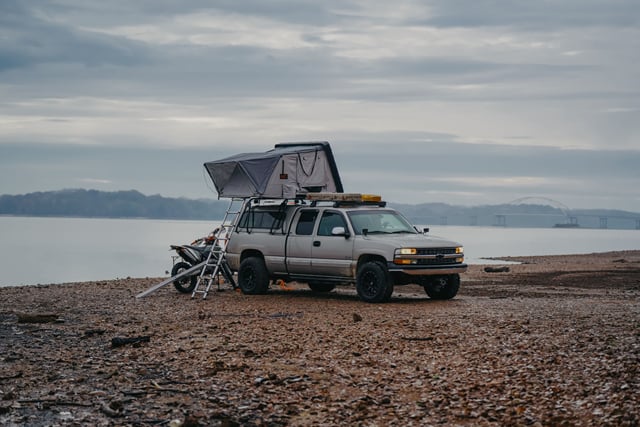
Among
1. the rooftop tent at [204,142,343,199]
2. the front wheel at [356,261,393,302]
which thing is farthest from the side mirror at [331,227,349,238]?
the rooftop tent at [204,142,343,199]

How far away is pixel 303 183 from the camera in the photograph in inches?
796

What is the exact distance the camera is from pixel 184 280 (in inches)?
826

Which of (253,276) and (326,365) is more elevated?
(253,276)

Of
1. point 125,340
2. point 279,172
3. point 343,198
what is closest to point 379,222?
point 343,198

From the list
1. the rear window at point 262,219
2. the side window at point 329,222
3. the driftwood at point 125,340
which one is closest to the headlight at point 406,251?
the side window at point 329,222

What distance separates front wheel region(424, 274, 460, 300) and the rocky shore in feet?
3.55

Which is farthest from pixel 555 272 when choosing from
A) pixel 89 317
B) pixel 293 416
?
pixel 293 416

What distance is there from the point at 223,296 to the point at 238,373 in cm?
936

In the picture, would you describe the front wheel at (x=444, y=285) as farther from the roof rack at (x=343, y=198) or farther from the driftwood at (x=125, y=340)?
the driftwood at (x=125, y=340)

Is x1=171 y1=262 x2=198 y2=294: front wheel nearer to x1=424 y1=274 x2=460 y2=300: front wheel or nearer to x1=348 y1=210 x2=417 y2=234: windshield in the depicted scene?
x1=348 y1=210 x2=417 y2=234: windshield

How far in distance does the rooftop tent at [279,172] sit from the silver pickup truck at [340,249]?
0.42 m

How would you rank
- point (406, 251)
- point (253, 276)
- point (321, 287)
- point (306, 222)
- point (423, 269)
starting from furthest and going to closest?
1. point (321, 287)
2. point (253, 276)
3. point (306, 222)
4. point (423, 269)
5. point (406, 251)

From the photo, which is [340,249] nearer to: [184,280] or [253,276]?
[253,276]

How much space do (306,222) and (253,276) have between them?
1732 mm
